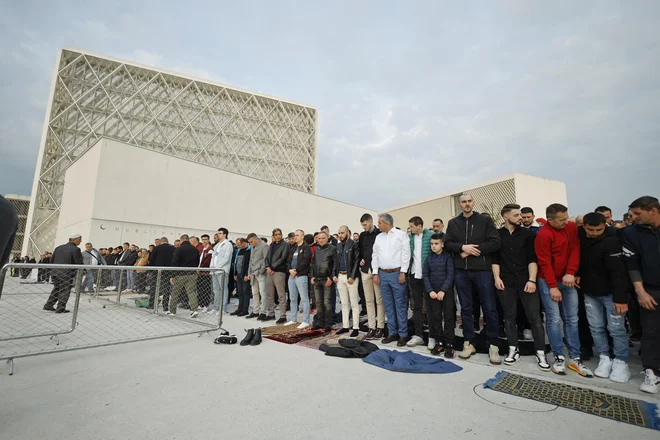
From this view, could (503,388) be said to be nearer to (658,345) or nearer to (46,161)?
(658,345)

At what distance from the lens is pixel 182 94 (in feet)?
104

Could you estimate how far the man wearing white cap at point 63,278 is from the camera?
5215mm

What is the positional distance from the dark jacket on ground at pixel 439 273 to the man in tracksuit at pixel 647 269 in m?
1.64

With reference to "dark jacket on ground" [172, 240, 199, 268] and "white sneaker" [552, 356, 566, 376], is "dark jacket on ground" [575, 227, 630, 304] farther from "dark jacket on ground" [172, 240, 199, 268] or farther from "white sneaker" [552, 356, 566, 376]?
"dark jacket on ground" [172, 240, 199, 268]

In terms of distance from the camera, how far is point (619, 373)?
2.77 meters

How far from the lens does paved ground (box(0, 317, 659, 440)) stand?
5.95 ft

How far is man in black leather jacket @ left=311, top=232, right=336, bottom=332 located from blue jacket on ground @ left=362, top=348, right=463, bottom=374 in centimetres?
186

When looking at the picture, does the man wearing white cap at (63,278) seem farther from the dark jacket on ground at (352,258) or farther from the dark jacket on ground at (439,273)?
the dark jacket on ground at (439,273)

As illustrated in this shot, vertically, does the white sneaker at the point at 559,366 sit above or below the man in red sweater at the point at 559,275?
below

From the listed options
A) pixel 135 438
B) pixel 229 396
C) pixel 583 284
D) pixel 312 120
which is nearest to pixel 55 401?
pixel 135 438

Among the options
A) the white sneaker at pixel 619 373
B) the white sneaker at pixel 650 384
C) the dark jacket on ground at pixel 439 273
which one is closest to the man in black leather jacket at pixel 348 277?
the dark jacket on ground at pixel 439 273

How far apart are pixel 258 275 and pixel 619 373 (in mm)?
5485

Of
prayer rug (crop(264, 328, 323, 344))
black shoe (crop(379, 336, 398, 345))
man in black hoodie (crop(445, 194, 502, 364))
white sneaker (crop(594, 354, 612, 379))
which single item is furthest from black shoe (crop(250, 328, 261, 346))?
white sneaker (crop(594, 354, 612, 379))

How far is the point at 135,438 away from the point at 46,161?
31360 mm
